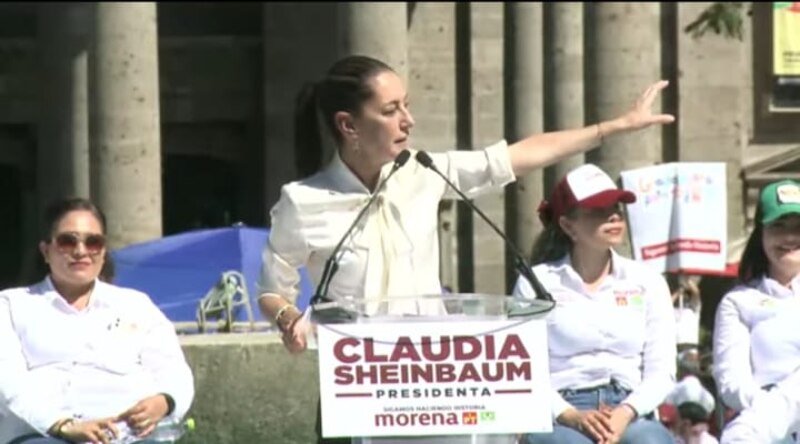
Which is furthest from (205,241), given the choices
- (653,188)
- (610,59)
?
(610,59)

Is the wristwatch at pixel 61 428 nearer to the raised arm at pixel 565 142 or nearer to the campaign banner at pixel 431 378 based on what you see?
the campaign banner at pixel 431 378

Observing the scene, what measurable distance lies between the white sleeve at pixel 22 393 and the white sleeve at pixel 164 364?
1.27ft

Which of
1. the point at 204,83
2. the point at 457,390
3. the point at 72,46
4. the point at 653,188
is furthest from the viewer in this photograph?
the point at 204,83

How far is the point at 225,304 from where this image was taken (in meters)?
13.4

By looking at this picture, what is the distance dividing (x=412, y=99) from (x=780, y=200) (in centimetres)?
2448

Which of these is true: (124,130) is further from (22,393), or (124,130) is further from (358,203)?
(358,203)

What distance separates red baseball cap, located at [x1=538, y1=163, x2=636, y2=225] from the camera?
782cm

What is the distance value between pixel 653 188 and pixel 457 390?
1167 centimetres

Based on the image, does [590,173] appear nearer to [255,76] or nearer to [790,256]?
[790,256]

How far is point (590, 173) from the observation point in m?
7.89

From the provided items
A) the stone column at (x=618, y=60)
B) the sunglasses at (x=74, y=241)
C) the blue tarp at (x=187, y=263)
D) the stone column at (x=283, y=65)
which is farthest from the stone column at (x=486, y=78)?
the sunglasses at (x=74, y=241)

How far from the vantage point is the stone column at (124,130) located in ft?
81.4

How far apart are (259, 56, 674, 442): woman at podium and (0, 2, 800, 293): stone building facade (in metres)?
20.8

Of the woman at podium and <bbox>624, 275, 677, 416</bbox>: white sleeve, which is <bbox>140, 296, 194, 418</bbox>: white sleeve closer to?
the woman at podium
